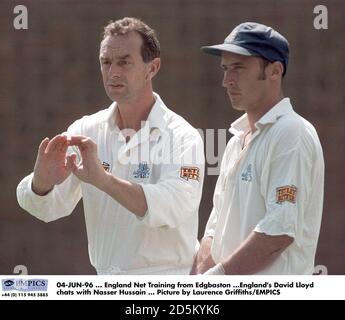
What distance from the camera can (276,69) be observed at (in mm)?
2049

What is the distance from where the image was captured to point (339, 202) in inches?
99.7

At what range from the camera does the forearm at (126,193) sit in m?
1.98

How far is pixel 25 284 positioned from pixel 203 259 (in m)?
0.46

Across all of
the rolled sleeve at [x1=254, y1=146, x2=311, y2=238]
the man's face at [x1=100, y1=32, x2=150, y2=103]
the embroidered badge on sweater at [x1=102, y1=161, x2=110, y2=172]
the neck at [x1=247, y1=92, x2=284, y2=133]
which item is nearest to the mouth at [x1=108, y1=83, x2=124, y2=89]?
the man's face at [x1=100, y1=32, x2=150, y2=103]

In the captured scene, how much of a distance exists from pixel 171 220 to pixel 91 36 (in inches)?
29.0

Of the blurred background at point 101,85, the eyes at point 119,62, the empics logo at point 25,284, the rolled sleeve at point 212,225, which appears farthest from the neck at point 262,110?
the empics logo at point 25,284

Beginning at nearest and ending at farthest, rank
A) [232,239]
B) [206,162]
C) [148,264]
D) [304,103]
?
[232,239]
[148,264]
[206,162]
[304,103]

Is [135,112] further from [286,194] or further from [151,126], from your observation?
[286,194]

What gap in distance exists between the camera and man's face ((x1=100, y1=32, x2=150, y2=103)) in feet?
7.09

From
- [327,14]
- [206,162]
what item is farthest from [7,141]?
[327,14]

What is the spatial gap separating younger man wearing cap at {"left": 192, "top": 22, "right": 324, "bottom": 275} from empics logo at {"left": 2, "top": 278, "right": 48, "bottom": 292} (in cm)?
41

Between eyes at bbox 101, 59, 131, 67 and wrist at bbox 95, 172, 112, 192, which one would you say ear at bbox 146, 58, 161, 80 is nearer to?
eyes at bbox 101, 59, 131, 67

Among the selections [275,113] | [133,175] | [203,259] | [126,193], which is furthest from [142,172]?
[275,113]
